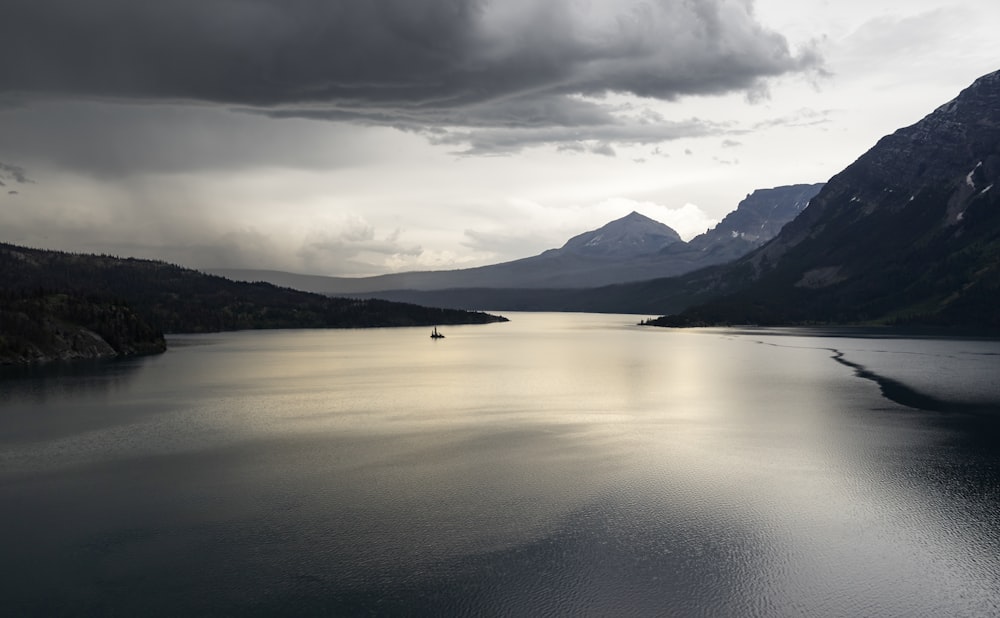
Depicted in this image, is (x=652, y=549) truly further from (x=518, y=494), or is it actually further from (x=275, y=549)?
(x=275, y=549)

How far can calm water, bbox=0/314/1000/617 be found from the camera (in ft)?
122

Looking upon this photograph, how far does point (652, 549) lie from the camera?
4341cm

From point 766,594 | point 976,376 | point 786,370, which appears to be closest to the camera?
point 766,594

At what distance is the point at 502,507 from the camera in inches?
2048

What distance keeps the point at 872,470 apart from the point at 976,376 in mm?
98029

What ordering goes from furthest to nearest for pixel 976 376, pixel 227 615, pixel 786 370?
pixel 786 370, pixel 976 376, pixel 227 615

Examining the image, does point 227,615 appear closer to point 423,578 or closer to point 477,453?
point 423,578

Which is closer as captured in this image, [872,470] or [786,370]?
[872,470]

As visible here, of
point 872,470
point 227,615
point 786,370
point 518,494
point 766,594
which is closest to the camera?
point 227,615

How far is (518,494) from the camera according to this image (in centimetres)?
5569

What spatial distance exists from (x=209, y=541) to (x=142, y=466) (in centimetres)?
2643

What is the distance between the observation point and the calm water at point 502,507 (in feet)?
122

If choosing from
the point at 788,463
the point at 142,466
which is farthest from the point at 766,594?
the point at 142,466

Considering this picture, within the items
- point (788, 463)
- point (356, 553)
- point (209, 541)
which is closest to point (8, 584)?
point (209, 541)
